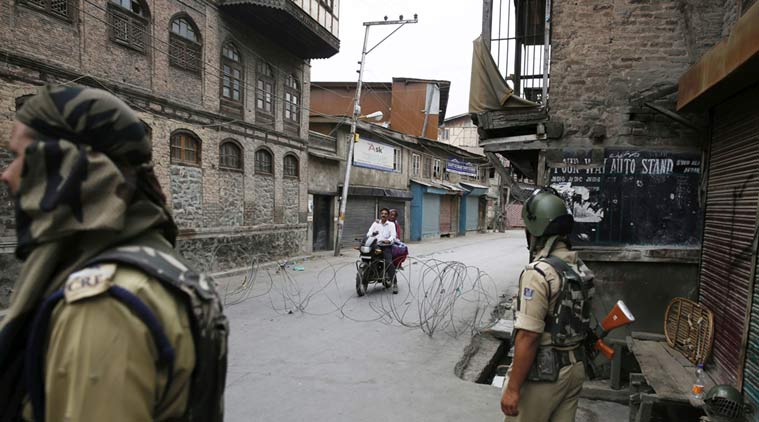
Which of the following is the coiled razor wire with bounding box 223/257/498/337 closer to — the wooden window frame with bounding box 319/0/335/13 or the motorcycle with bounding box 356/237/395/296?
the motorcycle with bounding box 356/237/395/296

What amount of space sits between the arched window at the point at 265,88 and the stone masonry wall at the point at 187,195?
11.3 feet

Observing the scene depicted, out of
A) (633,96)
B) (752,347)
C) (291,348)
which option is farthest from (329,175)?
(752,347)

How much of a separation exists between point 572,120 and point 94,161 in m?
5.16

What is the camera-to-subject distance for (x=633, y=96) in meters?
5.01

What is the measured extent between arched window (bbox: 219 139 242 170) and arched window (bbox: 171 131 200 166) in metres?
0.87

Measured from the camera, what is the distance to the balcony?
1223 centimetres

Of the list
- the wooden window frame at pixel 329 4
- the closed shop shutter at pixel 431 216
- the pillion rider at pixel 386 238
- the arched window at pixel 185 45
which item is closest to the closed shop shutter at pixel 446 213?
the closed shop shutter at pixel 431 216

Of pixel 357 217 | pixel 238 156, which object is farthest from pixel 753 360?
pixel 357 217

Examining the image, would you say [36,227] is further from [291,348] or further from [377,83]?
[377,83]

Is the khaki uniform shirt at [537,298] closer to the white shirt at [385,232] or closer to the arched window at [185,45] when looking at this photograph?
the white shirt at [385,232]

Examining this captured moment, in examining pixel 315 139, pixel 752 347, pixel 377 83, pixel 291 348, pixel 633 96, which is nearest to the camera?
pixel 752 347

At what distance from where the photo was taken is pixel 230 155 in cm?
1300

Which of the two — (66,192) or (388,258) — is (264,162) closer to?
(388,258)

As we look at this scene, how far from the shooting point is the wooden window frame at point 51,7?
769cm
